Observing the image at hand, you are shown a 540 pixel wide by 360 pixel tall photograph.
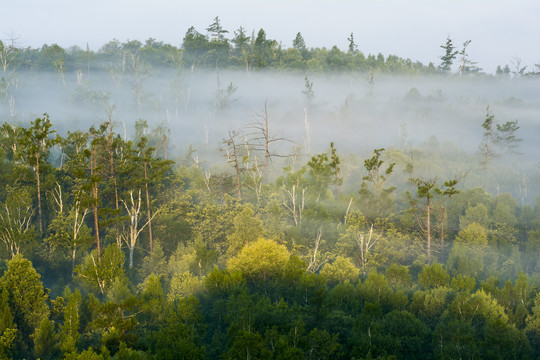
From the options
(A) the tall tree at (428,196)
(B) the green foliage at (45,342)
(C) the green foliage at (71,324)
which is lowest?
(B) the green foliage at (45,342)

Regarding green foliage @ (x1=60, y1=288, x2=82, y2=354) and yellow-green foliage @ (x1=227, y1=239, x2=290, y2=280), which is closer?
green foliage @ (x1=60, y1=288, x2=82, y2=354)

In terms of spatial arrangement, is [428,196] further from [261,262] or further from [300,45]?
[300,45]

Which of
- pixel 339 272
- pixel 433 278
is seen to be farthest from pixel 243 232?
pixel 433 278

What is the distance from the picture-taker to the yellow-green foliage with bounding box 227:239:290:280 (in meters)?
39.0

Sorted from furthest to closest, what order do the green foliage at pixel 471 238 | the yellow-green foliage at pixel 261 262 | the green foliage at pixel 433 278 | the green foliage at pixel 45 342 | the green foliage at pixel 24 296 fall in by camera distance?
the green foliage at pixel 471 238 < the green foliage at pixel 433 278 < the yellow-green foliage at pixel 261 262 < the green foliage at pixel 24 296 < the green foliage at pixel 45 342

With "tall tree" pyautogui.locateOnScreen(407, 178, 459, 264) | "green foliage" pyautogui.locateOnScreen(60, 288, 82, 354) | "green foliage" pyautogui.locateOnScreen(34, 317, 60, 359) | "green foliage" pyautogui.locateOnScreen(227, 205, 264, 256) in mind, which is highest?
"tall tree" pyautogui.locateOnScreen(407, 178, 459, 264)

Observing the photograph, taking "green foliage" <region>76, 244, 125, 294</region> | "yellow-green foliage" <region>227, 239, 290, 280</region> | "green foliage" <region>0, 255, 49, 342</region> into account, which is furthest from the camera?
"yellow-green foliage" <region>227, 239, 290, 280</region>

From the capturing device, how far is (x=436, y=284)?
1561 inches

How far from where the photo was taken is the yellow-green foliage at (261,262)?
39.0 metres

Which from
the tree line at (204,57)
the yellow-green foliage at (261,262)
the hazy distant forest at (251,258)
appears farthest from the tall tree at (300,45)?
the yellow-green foliage at (261,262)

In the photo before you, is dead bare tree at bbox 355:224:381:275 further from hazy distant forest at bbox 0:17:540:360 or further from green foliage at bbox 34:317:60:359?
green foliage at bbox 34:317:60:359

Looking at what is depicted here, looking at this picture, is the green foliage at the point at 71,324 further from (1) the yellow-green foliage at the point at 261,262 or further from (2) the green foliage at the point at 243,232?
(2) the green foliage at the point at 243,232

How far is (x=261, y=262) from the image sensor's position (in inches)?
1524

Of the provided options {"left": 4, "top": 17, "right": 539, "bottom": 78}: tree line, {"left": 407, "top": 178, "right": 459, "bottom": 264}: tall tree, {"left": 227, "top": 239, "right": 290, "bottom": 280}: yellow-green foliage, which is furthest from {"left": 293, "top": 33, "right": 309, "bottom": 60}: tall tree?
{"left": 227, "top": 239, "right": 290, "bottom": 280}: yellow-green foliage
